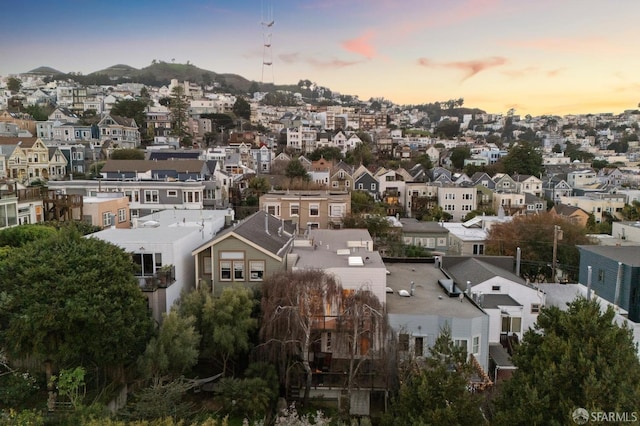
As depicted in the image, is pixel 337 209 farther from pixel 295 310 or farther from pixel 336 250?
pixel 295 310

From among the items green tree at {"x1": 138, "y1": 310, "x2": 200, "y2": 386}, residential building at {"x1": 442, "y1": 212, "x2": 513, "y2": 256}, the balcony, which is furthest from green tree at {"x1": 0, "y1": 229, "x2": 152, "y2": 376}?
residential building at {"x1": 442, "y1": 212, "x2": 513, "y2": 256}

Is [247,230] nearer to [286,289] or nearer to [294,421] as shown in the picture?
[286,289]

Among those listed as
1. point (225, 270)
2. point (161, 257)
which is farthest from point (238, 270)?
point (161, 257)

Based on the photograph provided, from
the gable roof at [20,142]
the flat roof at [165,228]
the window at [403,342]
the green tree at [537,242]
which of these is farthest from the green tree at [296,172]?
the window at [403,342]

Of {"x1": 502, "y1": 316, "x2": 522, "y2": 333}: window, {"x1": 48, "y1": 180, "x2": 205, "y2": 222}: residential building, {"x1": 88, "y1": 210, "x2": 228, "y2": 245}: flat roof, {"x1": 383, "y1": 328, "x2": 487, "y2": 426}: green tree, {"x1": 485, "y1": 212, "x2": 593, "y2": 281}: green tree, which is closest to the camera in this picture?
{"x1": 383, "y1": 328, "x2": 487, "y2": 426}: green tree

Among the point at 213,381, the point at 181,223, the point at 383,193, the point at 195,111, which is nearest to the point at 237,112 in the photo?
the point at 195,111

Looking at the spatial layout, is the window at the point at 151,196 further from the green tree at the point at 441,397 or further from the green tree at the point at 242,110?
the green tree at the point at 242,110

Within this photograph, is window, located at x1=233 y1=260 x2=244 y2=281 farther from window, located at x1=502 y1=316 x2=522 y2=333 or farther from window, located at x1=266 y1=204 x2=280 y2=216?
window, located at x1=266 y1=204 x2=280 y2=216
